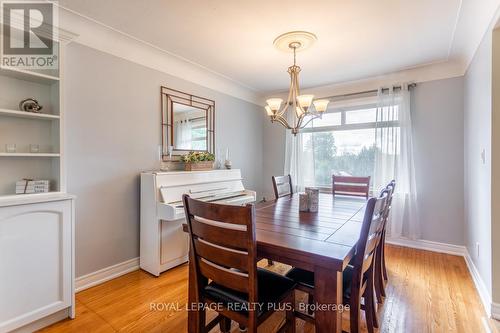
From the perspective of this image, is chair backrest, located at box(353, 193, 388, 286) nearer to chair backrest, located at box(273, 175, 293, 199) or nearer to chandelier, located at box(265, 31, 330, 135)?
chandelier, located at box(265, 31, 330, 135)

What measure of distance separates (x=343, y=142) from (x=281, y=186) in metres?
1.58

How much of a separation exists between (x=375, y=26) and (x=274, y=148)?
8.53 ft

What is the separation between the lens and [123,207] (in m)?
2.51

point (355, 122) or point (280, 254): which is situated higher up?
point (355, 122)

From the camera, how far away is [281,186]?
290 cm

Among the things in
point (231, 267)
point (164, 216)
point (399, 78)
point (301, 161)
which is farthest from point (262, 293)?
point (399, 78)

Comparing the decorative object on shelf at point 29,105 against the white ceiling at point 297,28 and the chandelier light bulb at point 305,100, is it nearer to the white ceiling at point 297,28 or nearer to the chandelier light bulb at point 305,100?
the white ceiling at point 297,28

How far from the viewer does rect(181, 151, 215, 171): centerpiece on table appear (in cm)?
294

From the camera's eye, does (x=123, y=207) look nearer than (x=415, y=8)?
No

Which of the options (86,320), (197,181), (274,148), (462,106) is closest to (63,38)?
(197,181)

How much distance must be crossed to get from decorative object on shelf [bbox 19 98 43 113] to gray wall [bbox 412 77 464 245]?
162 inches

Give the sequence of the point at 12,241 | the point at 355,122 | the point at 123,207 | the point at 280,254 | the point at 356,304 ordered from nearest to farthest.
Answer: the point at 280,254 < the point at 356,304 < the point at 12,241 < the point at 123,207 < the point at 355,122

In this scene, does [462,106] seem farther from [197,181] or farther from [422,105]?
[197,181]

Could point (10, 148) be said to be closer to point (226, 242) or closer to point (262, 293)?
point (226, 242)
